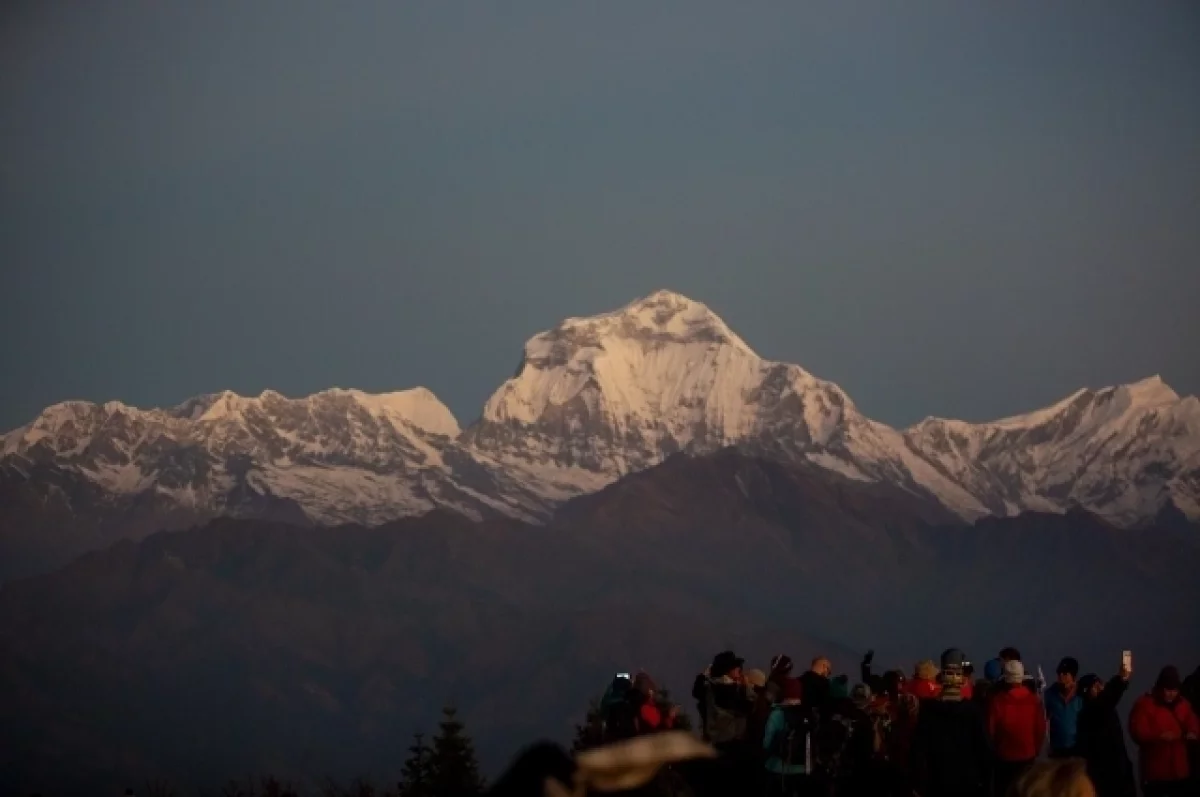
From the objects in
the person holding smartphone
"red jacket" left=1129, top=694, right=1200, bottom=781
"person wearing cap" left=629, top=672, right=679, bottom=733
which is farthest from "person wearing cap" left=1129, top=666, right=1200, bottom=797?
"person wearing cap" left=629, top=672, right=679, bottom=733

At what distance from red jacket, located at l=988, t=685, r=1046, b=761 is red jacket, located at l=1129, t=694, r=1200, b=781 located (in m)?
1.06

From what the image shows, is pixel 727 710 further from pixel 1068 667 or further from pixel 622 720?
pixel 1068 667

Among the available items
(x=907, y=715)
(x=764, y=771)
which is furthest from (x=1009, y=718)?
(x=764, y=771)

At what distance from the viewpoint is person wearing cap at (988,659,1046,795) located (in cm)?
2006

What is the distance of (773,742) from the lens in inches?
758

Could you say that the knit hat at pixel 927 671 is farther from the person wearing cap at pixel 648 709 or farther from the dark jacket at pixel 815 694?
the person wearing cap at pixel 648 709

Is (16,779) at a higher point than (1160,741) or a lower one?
higher

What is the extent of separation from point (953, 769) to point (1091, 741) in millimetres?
2631

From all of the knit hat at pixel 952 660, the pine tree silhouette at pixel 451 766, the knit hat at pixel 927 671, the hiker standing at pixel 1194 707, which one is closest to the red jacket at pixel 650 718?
the knit hat at pixel 927 671

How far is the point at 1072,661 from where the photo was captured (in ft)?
68.8

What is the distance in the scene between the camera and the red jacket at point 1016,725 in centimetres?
2006

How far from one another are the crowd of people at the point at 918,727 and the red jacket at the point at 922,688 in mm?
17

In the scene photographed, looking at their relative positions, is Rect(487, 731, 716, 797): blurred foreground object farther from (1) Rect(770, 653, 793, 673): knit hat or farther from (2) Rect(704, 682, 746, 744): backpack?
(2) Rect(704, 682, 746, 744): backpack

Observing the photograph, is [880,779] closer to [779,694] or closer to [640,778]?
[779,694]
